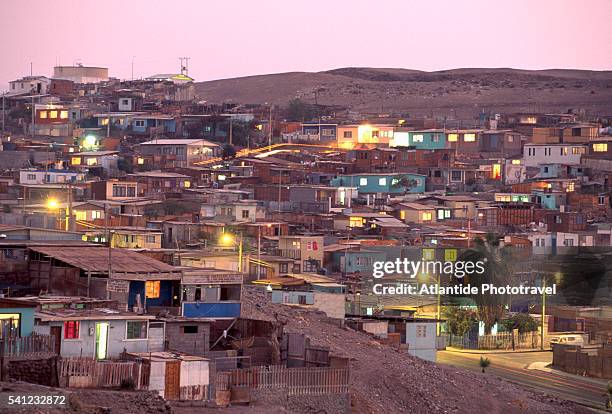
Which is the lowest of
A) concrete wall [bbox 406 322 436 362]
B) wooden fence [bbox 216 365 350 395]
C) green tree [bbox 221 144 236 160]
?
concrete wall [bbox 406 322 436 362]

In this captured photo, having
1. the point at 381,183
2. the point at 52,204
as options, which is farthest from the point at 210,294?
the point at 381,183

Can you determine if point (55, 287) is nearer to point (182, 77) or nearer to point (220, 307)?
point (220, 307)

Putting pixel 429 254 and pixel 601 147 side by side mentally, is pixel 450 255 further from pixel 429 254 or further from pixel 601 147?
pixel 601 147

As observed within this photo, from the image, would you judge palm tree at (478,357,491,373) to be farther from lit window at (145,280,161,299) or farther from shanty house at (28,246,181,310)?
lit window at (145,280,161,299)

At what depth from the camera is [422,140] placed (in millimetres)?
65875

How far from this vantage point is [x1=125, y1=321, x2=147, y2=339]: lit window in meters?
20.3

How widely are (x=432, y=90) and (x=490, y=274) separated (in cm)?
7112

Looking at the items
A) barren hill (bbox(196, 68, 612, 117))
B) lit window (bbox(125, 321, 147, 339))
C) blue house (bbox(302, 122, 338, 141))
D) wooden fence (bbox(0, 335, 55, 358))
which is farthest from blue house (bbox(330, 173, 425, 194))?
barren hill (bbox(196, 68, 612, 117))

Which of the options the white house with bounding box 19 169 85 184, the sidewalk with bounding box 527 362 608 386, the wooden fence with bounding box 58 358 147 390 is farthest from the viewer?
the white house with bounding box 19 169 85 184

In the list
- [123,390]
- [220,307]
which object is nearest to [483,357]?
[220,307]

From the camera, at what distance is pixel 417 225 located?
162ft

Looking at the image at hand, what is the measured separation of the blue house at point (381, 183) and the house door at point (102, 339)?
36.2 meters

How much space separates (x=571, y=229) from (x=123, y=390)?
31.5 metres

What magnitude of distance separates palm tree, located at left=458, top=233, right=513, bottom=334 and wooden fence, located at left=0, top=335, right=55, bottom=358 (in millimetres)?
18551
